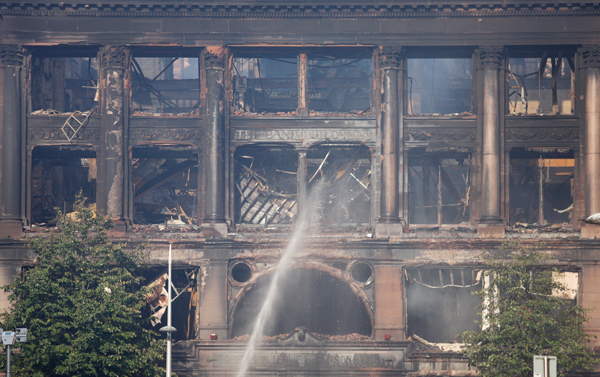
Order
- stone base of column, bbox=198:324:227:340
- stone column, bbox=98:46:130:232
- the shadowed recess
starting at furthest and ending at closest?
stone column, bbox=98:46:130:232 < the shadowed recess < stone base of column, bbox=198:324:227:340

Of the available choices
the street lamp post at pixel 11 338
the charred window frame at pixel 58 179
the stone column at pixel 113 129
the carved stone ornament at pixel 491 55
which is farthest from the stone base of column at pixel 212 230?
the carved stone ornament at pixel 491 55

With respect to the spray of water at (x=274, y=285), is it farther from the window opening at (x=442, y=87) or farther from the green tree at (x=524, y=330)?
the window opening at (x=442, y=87)

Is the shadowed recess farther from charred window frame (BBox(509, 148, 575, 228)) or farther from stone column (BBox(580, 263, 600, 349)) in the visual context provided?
stone column (BBox(580, 263, 600, 349))

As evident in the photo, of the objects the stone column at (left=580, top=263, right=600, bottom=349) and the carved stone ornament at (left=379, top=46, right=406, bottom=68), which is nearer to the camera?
the stone column at (left=580, top=263, right=600, bottom=349)

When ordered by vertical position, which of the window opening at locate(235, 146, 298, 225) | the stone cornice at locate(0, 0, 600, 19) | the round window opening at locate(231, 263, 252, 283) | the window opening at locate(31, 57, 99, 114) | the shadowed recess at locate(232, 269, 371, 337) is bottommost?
the shadowed recess at locate(232, 269, 371, 337)

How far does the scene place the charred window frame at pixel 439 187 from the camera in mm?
30281

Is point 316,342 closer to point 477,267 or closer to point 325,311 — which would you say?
point 325,311

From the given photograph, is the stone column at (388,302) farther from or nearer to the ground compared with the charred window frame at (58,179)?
nearer to the ground

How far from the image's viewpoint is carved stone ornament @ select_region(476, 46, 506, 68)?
2953 cm

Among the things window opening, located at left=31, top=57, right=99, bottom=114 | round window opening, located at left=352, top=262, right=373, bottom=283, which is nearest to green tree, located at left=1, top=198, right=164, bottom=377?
window opening, located at left=31, top=57, right=99, bottom=114

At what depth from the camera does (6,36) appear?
2953 centimetres

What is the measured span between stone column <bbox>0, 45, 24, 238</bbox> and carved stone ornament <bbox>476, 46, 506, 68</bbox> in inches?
791

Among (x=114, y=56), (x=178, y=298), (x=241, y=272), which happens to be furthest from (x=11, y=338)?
(x=114, y=56)

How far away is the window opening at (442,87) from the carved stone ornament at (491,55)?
10.6 metres
